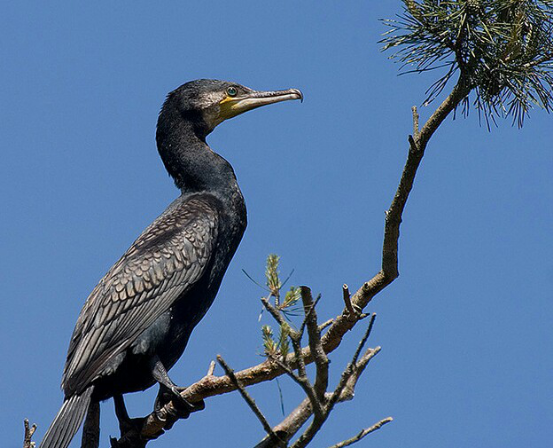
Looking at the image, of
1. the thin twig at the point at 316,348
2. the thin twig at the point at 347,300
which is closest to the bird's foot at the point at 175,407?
the thin twig at the point at 347,300

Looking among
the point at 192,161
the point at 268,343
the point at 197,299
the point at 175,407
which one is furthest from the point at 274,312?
the point at 192,161

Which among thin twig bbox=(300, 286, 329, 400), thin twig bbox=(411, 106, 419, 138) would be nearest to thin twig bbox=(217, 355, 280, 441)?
thin twig bbox=(300, 286, 329, 400)

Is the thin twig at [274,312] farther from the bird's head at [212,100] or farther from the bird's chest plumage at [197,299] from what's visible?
the bird's head at [212,100]

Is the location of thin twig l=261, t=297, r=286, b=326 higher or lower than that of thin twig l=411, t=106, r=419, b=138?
lower

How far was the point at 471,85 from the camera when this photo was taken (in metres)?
4.56

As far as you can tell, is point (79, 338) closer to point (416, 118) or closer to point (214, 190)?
point (214, 190)

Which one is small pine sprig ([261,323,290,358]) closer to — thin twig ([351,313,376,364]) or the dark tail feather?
thin twig ([351,313,376,364])

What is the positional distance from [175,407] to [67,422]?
651mm

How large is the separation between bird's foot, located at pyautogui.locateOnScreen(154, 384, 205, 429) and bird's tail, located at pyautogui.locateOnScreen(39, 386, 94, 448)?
0.45 m

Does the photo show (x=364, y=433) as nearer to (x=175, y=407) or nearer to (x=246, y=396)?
(x=246, y=396)

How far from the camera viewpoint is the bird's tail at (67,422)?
5316 mm

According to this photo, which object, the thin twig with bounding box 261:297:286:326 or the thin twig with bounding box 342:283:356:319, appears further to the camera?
the thin twig with bounding box 342:283:356:319

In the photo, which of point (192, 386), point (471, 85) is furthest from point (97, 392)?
point (471, 85)

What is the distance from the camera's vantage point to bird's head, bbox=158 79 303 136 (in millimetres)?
7207
